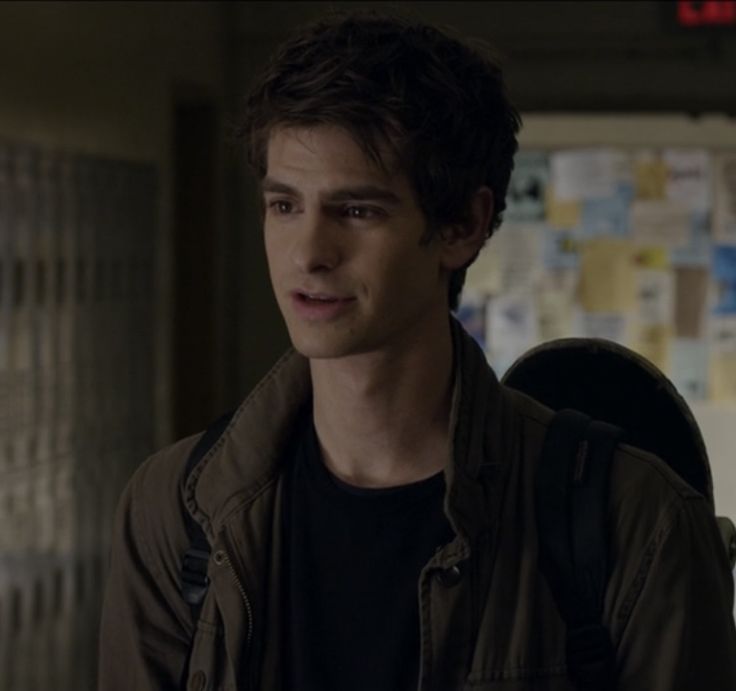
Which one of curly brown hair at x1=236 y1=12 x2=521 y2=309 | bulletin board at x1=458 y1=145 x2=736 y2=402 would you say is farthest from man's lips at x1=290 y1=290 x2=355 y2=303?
bulletin board at x1=458 y1=145 x2=736 y2=402

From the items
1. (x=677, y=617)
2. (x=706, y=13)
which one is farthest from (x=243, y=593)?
(x=706, y=13)

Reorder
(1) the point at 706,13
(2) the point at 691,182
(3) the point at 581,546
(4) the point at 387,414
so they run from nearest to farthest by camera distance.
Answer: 1. (3) the point at 581,546
2. (4) the point at 387,414
3. (1) the point at 706,13
4. (2) the point at 691,182

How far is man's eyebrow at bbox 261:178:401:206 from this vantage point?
1.50m

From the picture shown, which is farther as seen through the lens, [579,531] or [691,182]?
[691,182]

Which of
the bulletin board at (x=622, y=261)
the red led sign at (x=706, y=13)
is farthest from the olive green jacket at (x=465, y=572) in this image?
the bulletin board at (x=622, y=261)

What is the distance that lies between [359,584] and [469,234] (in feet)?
1.17

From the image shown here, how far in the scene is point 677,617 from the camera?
149cm

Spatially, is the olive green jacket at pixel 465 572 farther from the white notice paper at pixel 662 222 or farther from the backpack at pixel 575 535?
the white notice paper at pixel 662 222

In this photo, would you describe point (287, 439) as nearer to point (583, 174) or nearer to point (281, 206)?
point (281, 206)

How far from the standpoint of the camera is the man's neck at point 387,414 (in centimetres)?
158

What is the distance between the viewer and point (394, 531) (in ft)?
5.05

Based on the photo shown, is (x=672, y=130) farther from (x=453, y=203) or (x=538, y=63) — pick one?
(x=453, y=203)

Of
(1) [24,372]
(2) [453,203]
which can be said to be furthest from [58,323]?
(2) [453,203]

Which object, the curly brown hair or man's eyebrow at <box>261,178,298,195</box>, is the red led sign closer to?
the curly brown hair
